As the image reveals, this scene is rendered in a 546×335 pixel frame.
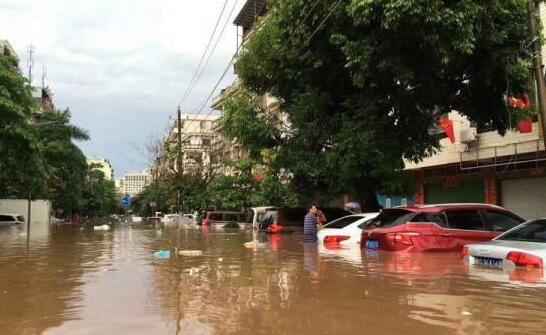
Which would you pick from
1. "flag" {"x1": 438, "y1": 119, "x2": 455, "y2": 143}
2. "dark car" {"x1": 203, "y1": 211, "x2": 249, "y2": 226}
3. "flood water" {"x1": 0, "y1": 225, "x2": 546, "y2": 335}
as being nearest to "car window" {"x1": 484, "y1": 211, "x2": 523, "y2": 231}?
"flood water" {"x1": 0, "y1": 225, "x2": 546, "y2": 335}

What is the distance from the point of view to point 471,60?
16016 mm

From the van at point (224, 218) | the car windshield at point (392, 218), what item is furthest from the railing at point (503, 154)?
the van at point (224, 218)

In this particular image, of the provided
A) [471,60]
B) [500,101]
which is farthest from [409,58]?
[500,101]

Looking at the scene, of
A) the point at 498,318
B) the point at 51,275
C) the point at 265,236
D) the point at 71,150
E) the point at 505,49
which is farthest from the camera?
the point at 71,150

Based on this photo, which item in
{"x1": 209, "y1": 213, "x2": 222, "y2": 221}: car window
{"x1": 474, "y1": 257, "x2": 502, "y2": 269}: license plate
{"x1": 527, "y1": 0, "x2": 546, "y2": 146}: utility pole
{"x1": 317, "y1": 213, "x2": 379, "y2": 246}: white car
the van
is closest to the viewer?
{"x1": 474, "y1": 257, "x2": 502, "y2": 269}: license plate

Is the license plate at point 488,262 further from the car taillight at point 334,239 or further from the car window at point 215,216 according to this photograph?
the car window at point 215,216

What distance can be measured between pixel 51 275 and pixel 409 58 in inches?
370

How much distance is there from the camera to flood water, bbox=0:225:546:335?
660 cm

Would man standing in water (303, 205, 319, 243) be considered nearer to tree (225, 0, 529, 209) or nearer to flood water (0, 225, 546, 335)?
tree (225, 0, 529, 209)

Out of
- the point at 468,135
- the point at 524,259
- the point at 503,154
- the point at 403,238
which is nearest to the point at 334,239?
the point at 403,238

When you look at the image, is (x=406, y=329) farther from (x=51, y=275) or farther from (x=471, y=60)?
(x=471, y=60)

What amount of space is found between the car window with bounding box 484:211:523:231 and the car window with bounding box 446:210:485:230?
20cm

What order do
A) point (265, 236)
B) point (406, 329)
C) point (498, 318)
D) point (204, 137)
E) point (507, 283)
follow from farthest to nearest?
point (204, 137) < point (265, 236) < point (507, 283) < point (498, 318) < point (406, 329)

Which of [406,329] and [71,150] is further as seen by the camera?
[71,150]
